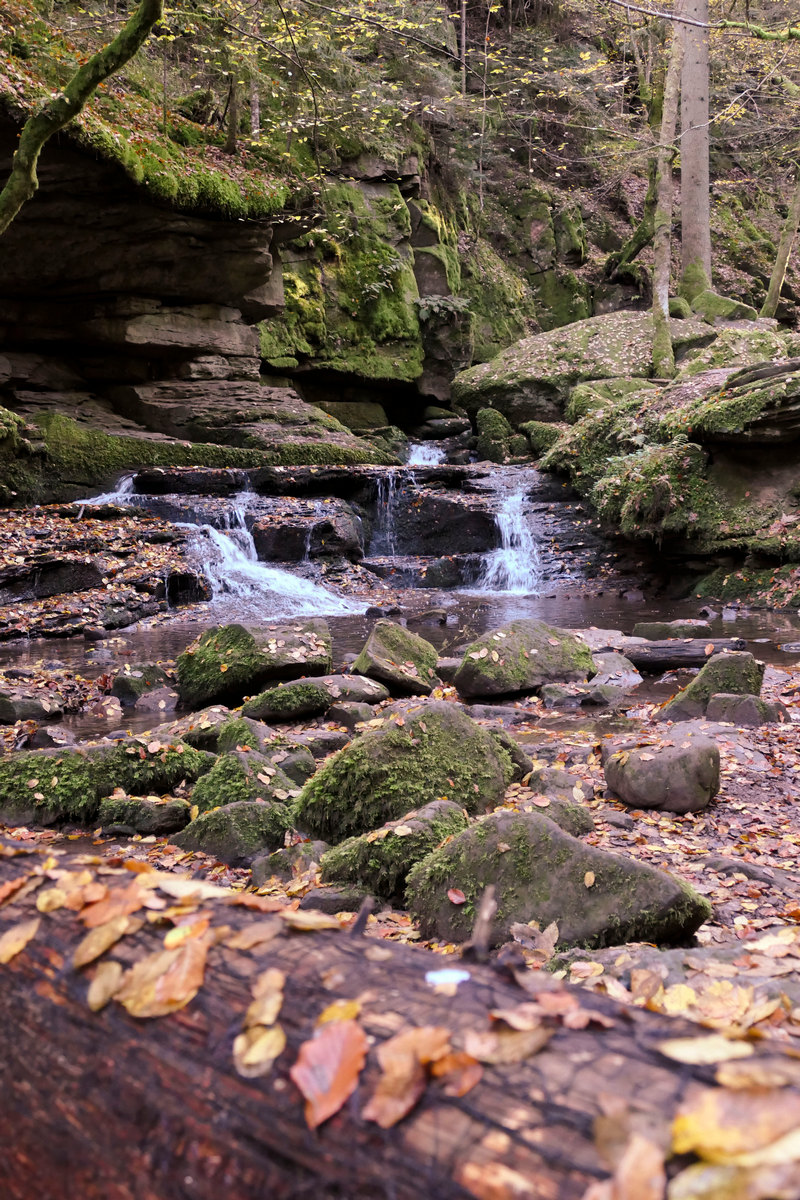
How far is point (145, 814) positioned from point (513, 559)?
11.7 meters

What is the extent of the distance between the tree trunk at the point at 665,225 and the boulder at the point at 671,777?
1580cm

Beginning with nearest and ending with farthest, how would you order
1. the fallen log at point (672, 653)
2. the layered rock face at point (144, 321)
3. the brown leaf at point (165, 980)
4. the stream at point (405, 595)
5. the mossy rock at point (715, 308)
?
the brown leaf at point (165, 980) → the fallen log at point (672, 653) → the stream at point (405, 595) → the layered rock face at point (144, 321) → the mossy rock at point (715, 308)

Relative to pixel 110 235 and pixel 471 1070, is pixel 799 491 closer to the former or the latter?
pixel 471 1070

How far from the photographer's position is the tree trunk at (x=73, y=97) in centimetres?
597

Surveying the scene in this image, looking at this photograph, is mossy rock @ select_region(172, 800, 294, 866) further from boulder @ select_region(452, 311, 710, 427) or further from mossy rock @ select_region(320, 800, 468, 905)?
boulder @ select_region(452, 311, 710, 427)

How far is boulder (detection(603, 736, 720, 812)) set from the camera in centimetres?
410

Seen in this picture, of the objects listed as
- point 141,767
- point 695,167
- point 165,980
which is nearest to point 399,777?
point 141,767

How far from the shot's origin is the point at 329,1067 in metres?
1.06

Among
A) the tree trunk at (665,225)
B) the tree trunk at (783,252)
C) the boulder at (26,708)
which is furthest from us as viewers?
the tree trunk at (783,252)

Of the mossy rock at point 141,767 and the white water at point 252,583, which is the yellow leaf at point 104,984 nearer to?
the mossy rock at point 141,767

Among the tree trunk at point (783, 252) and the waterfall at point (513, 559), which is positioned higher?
the tree trunk at point (783, 252)

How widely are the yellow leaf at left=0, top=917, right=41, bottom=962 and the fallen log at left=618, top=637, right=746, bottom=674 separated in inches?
294

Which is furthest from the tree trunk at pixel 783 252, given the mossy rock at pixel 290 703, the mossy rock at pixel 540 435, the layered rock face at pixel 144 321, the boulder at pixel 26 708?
Answer: the boulder at pixel 26 708

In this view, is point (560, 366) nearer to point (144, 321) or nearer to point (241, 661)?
point (144, 321)
